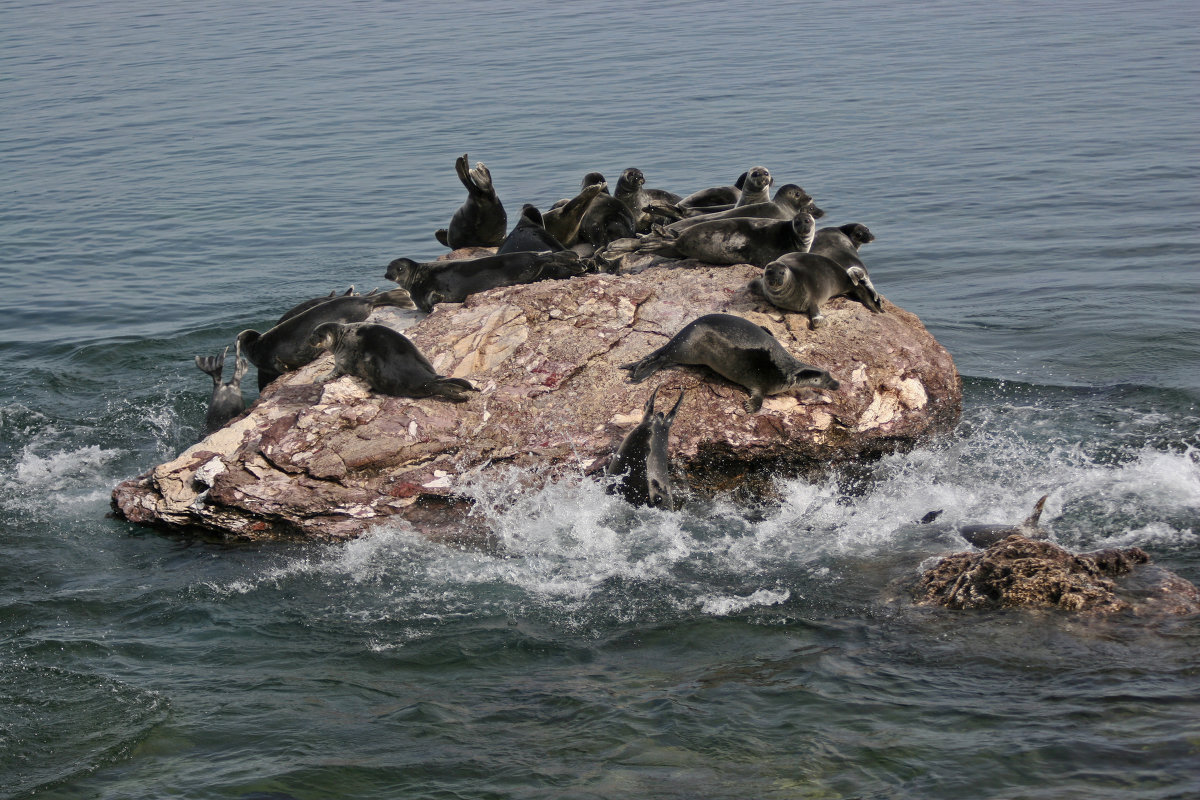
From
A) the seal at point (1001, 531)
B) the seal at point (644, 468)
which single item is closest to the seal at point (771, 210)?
the seal at point (644, 468)

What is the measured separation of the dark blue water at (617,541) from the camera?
470 centimetres

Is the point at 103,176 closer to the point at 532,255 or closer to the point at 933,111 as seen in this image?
the point at 532,255

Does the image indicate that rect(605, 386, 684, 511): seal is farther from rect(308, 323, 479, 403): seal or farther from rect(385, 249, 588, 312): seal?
rect(385, 249, 588, 312): seal

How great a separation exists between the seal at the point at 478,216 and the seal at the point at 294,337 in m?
2.30

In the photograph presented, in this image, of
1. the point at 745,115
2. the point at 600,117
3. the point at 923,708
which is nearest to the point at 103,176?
the point at 600,117

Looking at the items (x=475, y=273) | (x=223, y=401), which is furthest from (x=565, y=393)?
(x=223, y=401)

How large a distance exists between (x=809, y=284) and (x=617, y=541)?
246 centimetres

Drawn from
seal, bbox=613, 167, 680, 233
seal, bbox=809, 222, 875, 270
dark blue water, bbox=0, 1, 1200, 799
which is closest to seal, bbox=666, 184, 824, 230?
seal, bbox=809, 222, 875, 270

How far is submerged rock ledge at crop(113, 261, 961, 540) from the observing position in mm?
6984

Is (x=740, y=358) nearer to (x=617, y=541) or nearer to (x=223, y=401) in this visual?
(x=617, y=541)

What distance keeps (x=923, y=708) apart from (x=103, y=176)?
1881 cm

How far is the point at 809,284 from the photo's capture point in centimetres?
793

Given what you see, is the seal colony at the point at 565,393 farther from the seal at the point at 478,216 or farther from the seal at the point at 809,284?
the seal at the point at 478,216

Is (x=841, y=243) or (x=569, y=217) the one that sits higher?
(x=569, y=217)
